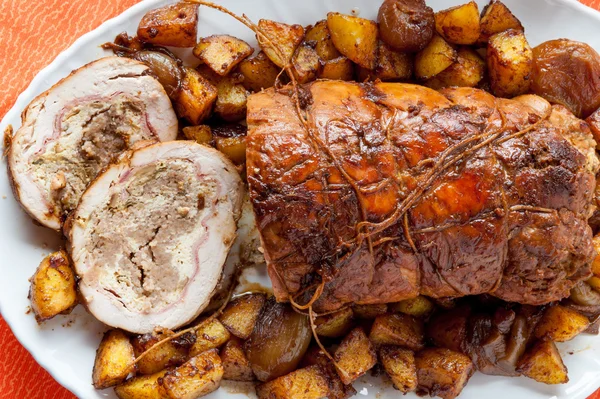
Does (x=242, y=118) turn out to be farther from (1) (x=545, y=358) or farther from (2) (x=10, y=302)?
(1) (x=545, y=358)

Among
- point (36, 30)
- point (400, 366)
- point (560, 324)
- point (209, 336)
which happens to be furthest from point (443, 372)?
point (36, 30)

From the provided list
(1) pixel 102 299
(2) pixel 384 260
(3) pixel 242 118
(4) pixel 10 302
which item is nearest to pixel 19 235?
(4) pixel 10 302

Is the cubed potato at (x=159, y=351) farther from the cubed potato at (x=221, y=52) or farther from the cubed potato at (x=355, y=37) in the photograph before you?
the cubed potato at (x=355, y=37)

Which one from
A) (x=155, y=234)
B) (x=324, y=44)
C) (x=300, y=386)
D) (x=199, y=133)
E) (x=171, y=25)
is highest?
(x=171, y=25)

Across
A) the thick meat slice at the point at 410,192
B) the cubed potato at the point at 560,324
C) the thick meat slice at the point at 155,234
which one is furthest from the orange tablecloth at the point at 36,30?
the thick meat slice at the point at 410,192

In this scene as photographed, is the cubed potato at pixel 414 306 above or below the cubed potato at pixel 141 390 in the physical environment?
above

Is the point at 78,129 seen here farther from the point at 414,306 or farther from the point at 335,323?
the point at 414,306
